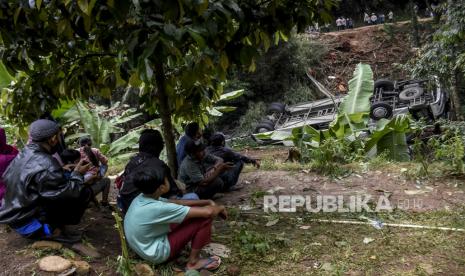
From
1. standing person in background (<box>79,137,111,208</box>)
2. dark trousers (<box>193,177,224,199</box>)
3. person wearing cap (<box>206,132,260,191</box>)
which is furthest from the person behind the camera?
person wearing cap (<box>206,132,260,191</box>)

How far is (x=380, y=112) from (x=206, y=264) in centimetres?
852

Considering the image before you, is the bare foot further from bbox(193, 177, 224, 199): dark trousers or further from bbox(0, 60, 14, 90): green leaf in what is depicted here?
bbox(0, 60, 14, 90): green leaf

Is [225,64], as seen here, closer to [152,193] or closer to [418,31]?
[152,193]

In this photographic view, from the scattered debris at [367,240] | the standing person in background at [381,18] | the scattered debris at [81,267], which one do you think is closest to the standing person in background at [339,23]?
the standing person in background at [381,18]

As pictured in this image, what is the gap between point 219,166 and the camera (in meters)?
5.24

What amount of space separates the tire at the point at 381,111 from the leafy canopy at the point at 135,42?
21.6 feet

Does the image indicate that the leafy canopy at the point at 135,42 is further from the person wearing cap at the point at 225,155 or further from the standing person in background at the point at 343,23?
the standing person in background at the point at 343,23

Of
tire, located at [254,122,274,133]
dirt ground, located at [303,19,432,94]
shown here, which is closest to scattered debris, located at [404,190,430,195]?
tire, located at [254,122,274,133]

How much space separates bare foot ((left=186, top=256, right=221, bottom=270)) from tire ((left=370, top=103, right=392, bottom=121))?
8.35 m

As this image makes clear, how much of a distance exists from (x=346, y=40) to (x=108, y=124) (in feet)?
55.1

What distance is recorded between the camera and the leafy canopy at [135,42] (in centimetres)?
290

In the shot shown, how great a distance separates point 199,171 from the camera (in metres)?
5.25

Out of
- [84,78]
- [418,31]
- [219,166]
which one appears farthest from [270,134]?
[418,31]

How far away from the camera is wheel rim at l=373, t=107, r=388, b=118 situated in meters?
11.1
